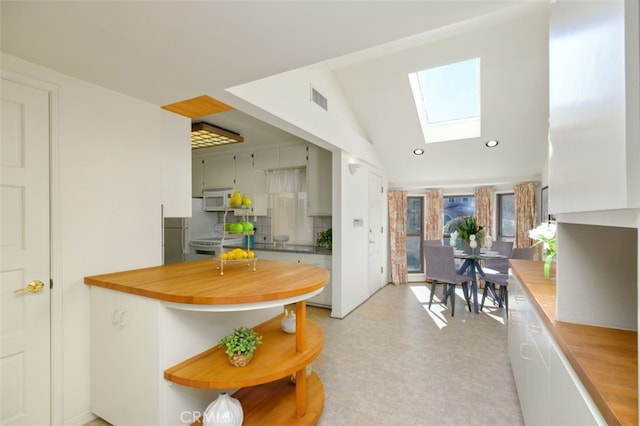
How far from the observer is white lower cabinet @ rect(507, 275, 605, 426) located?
0.91 m

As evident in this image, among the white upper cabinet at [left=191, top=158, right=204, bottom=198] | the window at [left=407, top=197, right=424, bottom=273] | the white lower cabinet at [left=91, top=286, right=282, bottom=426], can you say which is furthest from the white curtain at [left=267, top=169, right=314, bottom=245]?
the white lower cabinet at [left=91, top=286, right=282, bottom=426]

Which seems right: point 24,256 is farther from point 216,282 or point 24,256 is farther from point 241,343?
point 241,343

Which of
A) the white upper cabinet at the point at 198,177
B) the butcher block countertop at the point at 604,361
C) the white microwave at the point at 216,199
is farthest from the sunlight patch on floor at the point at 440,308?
the white upper cabinet at the point at 198,177

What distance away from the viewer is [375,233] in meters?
5.08

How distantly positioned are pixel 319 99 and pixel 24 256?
9.48ft

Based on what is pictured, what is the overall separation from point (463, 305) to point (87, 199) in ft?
15.8

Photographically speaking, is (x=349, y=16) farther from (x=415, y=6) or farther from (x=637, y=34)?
(x=637, y=34)

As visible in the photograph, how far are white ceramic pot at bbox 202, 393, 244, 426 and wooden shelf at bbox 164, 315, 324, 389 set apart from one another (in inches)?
5.0

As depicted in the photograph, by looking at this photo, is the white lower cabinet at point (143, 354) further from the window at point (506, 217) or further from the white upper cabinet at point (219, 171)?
the window at point (506, 217)

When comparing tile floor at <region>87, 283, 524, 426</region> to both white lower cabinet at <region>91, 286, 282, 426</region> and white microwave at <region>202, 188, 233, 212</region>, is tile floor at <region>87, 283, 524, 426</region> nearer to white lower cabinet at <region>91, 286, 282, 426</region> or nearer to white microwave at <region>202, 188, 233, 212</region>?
white lower cabinet at <region>91, 286, 282, 426</region>

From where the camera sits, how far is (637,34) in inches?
22.4

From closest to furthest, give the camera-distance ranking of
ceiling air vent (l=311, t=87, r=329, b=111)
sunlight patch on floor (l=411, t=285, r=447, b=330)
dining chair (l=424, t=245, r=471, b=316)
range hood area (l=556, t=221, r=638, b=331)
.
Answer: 1. range hood area (l=556, t=221, r=638, b=331)
2. ceiling air vent (l=311, t=87, r=329, b=111)
3. sunlight patch on floor (l=411, t=285, r=447, b=330)
4. dining chair (l=424, t=245, r=471, b=316)

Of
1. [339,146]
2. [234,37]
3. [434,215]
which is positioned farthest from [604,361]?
[434,215]

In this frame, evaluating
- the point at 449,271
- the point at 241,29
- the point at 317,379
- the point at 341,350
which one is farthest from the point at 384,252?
the point at 241,29
